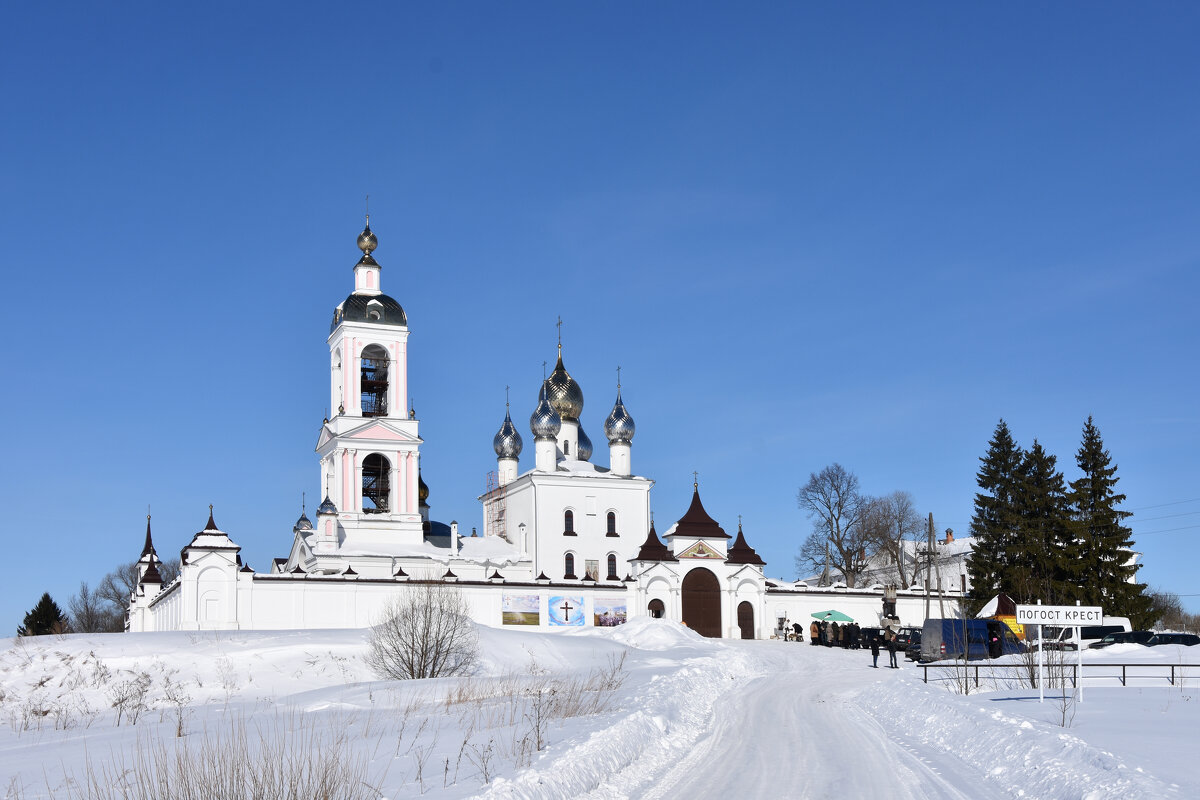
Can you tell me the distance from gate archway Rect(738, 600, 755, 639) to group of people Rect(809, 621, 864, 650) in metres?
3.28

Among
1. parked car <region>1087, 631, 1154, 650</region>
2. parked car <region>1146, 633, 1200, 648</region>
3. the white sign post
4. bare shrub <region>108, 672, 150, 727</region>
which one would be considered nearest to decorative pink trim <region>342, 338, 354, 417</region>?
bare shrub <region>108, 672, 150, 727</region>

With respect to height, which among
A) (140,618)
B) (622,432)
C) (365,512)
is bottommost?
(140,618)

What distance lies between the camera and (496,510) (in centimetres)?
7044

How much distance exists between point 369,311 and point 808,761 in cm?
5130

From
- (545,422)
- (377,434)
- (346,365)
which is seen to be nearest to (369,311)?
(346,365)

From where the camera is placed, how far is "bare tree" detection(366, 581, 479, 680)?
3183cm

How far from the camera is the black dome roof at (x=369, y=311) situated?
62.2 m

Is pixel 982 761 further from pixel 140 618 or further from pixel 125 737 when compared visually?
pixel 140 618

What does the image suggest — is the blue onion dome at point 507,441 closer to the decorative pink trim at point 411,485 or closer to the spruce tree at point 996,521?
the decorative pink trim at point 411,485

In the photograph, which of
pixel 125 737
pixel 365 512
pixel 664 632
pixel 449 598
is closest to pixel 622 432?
pixel 365 512

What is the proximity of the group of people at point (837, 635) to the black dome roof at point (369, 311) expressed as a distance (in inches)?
1048

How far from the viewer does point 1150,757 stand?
12.8 meters

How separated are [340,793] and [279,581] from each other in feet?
131

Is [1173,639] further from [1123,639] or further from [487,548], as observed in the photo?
[487,548]
